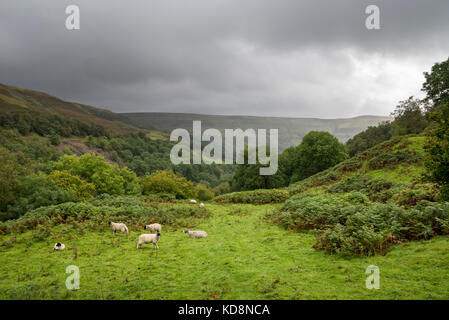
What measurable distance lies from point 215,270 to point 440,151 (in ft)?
28.2

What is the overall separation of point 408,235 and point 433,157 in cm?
457

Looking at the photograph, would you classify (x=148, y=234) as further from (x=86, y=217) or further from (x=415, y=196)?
(x=415, y=196)

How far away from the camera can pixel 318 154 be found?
48.9 meters

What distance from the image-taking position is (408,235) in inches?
424

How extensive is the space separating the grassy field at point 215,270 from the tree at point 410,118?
177ft

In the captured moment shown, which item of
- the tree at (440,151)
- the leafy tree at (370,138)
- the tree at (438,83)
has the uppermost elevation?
the tree at (438,83)

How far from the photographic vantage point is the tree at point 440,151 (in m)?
7.73

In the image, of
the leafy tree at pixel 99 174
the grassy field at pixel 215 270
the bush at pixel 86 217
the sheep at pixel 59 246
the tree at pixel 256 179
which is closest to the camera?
the grassy field at pixel 215 270

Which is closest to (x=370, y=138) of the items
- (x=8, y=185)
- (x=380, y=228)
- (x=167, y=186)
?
(x=167, y=186)

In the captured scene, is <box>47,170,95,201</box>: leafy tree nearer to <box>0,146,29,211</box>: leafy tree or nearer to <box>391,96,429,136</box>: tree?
<box>0,146,29,211</box>: leafy tree

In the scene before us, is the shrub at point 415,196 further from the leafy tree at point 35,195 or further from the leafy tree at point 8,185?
the leafy tree at point 8,185

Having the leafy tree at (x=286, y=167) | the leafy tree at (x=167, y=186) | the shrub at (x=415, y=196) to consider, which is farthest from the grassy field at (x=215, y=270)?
the leafy tree at (x=286, y=167)
